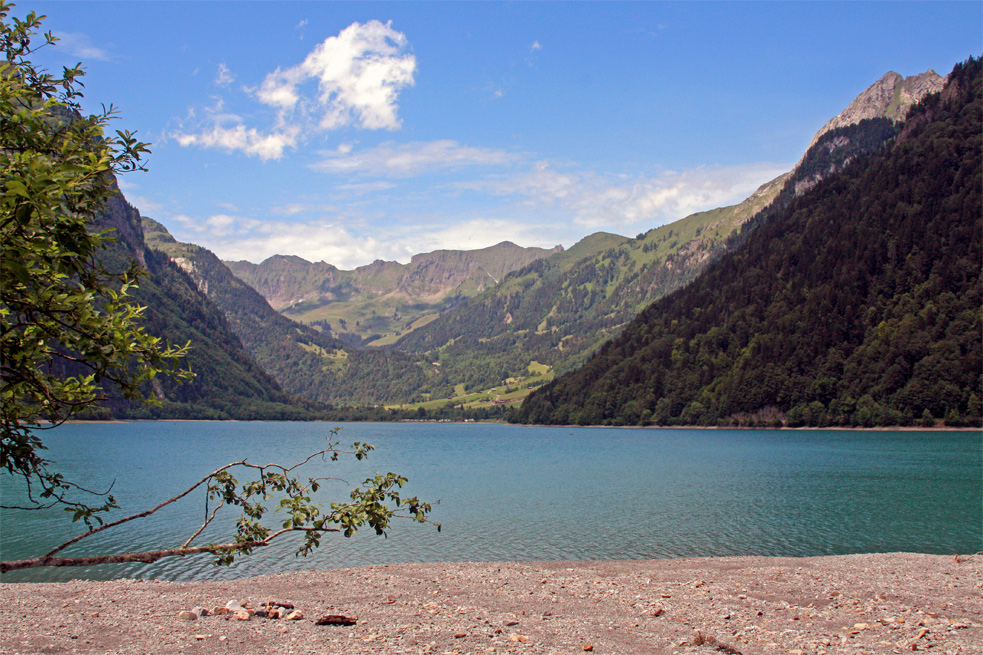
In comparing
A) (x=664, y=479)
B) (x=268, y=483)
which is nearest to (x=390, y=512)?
(x=268, y=483)

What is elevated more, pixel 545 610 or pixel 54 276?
pixel 54 276

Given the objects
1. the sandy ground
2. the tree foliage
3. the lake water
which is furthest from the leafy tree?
the lake water

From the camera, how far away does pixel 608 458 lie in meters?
125

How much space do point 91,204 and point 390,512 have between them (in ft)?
19.8

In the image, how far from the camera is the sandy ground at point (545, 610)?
68.1ft

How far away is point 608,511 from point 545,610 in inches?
1447

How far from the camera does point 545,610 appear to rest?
27.1m

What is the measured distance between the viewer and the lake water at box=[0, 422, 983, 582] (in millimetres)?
44844

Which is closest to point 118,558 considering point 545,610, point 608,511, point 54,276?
point 54,276

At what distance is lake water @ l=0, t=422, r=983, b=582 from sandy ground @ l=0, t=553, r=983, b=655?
726cm

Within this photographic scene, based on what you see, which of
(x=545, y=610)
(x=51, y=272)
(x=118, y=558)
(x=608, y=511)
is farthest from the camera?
(x=608, y=511)

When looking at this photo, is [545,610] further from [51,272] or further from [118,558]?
[51,272]

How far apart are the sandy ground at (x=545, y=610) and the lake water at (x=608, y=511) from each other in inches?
286

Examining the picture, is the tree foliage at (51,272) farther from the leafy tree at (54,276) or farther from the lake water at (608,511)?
the lake water at (608,511)
